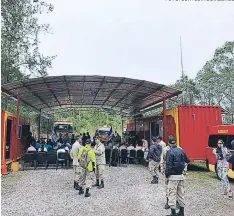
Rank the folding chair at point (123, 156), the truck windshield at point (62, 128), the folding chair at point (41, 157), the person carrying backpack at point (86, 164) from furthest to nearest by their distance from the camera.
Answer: the truck windshield at point (62, 128), the folding chair at point (123, 156), the folding chair at point (41, 157), the person carrying backpack at point (86, 164)

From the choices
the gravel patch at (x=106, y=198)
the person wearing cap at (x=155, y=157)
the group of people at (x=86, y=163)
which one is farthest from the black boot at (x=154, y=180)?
the group of people at (x=86, y=163)

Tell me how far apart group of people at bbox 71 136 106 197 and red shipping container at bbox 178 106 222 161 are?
4.84 metres

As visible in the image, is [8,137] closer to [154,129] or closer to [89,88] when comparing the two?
[89,88]

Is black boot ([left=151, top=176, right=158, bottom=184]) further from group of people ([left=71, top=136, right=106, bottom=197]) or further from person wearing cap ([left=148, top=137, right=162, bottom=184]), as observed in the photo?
group of people ([left=71, top=136, right=106, bottom=197])

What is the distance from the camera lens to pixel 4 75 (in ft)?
60.5

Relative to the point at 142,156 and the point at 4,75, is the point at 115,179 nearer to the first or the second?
the point at 142,156

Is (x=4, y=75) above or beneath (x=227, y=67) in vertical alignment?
beneath

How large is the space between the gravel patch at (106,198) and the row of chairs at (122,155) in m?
3.08

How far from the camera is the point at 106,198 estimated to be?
7.88 metres

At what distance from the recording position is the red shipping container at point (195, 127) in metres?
12.9

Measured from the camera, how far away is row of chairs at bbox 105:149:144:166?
572 inches

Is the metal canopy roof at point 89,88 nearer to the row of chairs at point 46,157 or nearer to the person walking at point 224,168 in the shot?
the row of chairs at point 46,157

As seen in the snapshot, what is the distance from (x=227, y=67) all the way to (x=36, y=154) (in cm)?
1873

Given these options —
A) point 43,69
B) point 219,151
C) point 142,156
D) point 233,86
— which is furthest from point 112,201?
point 233,86
